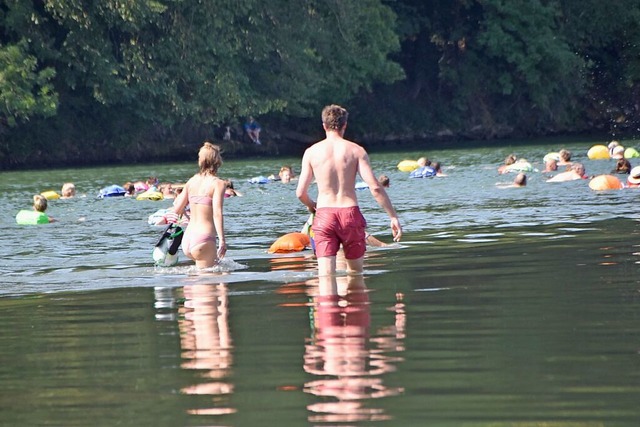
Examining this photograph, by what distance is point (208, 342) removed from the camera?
9.54 meters

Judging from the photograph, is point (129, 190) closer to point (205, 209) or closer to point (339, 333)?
point (205, 209)

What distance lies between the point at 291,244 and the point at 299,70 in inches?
1486

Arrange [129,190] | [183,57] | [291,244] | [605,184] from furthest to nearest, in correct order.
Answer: [183,57], [129,190], [605,184], [291,244]

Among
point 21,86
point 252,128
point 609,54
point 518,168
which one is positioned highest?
point 21,86

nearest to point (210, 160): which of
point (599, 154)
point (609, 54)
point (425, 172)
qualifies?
point (425, 172)

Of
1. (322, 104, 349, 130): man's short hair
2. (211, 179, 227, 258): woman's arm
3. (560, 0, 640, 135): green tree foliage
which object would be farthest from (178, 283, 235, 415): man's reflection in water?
(560, 0, 640, 135): green tree foliage

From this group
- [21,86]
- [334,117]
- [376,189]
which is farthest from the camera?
[21,86]

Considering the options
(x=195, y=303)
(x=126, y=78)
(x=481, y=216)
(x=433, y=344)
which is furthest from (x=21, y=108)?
(x=433, y=344)

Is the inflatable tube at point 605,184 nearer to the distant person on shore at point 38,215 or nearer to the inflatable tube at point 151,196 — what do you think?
the inflatable tube at point 151,196

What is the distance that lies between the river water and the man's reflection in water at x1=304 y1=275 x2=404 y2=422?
0.06ft

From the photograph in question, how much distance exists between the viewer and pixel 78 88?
51.8m

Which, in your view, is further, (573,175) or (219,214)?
(573,175)

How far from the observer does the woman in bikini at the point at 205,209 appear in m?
14.1

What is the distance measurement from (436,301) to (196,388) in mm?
3910
